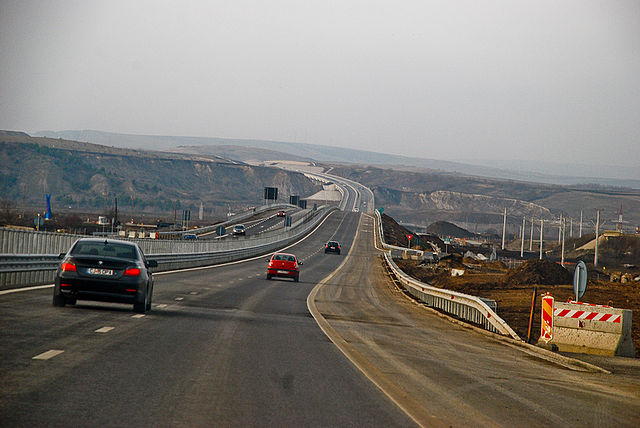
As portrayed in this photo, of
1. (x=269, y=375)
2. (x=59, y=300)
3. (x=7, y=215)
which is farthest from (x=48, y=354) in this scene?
(x=7, y=215)

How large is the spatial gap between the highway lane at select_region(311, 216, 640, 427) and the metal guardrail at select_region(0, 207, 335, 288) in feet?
26.5

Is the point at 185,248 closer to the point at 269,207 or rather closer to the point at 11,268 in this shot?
the point at 11,268

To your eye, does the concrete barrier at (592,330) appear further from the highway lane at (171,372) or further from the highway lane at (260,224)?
the highway lane at (260,224)

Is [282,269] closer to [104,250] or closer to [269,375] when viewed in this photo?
[104,250]

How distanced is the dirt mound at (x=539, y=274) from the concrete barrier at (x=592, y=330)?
3474 centimetres

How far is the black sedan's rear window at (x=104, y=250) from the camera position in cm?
1723

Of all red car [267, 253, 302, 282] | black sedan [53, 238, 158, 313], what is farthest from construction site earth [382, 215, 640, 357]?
red car [267, 253, 302, 282]

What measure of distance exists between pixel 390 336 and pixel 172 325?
15.1 ft

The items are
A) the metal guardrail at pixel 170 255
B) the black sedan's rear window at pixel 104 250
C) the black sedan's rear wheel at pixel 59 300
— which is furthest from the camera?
the metal guardrail at pixel 170 255

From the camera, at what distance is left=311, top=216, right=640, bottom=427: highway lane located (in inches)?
353

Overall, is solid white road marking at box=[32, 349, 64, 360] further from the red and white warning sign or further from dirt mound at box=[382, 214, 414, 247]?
dirt mound at box=[382, 214, 414, 247]

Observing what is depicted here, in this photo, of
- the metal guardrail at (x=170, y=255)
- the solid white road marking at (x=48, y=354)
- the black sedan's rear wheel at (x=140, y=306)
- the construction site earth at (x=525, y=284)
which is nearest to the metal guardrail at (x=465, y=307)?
the construction site earth at (x=525, y=284)

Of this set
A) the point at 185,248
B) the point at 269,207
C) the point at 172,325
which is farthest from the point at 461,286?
the point at 269,207

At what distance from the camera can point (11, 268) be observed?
72.3 feet
